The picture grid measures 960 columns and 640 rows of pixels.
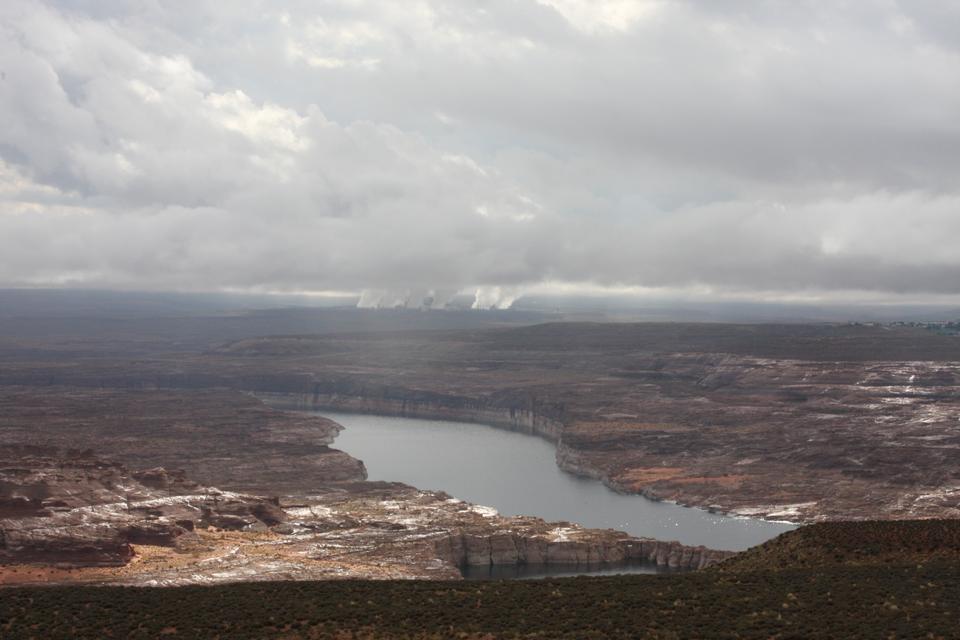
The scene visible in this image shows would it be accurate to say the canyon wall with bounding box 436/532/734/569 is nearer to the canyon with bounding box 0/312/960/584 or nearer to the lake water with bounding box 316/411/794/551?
the canyon with bounding box 0/312/960/584

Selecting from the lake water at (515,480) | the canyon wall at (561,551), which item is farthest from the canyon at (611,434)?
the lake water at (515,480)

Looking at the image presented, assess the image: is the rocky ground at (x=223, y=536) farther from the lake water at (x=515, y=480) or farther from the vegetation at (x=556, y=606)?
the lake water at (x=515, y=480)

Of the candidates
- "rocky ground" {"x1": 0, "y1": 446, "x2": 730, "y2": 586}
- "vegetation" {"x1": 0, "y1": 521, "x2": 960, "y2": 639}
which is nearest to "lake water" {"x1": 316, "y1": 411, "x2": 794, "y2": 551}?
"rocky ground" {"x1": 0, "y1": 446, "x2": 730, "y2": 586}

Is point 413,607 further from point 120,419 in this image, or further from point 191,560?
point 120,419

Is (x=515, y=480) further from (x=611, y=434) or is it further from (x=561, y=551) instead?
(x=561, y=551)

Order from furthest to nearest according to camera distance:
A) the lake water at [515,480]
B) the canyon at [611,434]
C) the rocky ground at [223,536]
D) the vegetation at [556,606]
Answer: the canyon at [611,434] → the lake water at [515,480] → the rocky ground at [223,536] → the vegetation at [556,606]
